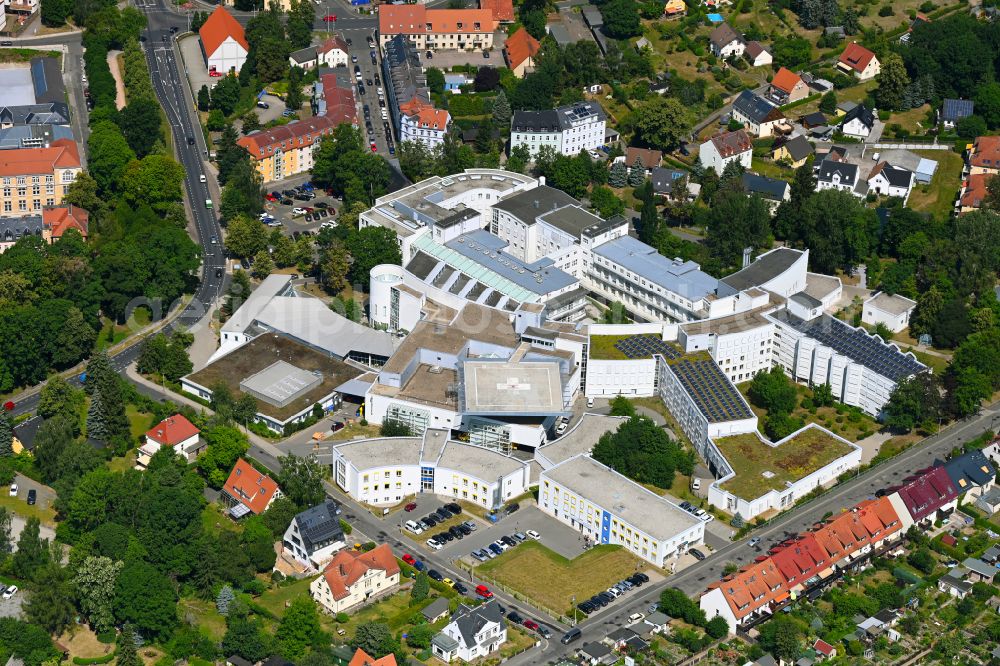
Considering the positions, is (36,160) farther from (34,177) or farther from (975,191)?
(975,191)

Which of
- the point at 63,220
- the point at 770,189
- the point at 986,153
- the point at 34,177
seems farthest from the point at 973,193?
the point at 34,177

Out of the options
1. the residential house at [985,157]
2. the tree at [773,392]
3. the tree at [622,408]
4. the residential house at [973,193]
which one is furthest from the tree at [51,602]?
the residential house at [985,157]

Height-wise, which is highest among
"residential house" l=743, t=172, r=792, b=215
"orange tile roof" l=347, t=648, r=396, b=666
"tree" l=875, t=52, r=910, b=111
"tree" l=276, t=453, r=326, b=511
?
"tree" l=875, t=52, r=910, b=111

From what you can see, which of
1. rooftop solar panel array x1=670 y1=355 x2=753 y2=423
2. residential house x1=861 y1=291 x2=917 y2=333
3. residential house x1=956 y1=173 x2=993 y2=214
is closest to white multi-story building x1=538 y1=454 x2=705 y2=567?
rooftop solar panel array x1=670 y1=355 x2=753 y2=423

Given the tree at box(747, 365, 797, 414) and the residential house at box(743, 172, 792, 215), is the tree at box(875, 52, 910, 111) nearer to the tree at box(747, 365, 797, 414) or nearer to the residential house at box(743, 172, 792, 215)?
the residential house at box(743, 172, 792, 215)

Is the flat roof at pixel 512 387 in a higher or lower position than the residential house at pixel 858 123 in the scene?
lower

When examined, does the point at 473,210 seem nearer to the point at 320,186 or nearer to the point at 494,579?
the point at 320,186

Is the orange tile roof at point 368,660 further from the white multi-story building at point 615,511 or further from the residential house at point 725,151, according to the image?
the residential house at point 725,151

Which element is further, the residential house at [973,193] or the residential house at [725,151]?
the residential house at [725,151]
